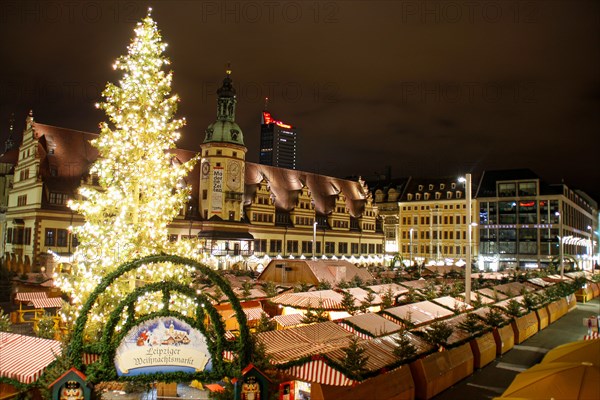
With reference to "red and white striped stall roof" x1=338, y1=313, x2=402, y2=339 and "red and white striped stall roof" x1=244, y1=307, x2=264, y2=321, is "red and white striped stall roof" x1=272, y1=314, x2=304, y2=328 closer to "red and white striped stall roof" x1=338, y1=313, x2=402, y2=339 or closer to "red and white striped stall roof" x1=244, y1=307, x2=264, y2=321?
"red and white striped stall roof" x1=244, y1=307, x2=264, y2=321

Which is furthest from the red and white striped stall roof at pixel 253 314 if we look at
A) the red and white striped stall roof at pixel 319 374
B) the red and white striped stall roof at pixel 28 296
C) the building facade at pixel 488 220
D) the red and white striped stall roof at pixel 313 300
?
the building facade at pixel 488 220

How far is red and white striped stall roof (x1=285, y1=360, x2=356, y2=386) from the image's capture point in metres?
10.8

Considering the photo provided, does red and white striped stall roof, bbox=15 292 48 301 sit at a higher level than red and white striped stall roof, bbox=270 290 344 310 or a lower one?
lower

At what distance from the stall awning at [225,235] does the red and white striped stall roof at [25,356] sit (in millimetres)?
42860

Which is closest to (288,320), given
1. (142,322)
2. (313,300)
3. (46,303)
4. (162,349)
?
(313,300)

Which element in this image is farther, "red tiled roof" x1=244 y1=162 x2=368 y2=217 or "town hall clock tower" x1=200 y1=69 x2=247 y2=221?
"red tiled roof" x1=244 y1=162 x2=368 y2=217

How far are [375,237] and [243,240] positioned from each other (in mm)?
28395

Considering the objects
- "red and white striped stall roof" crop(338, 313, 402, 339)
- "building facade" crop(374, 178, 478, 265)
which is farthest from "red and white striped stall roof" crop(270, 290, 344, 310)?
"building facade" crop(374, 178, 478, 265)

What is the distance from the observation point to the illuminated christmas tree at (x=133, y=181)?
13.0 m

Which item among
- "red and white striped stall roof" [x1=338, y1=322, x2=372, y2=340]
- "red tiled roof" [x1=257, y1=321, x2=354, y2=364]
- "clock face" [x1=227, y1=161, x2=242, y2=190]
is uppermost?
"clock face" [x1=227, y1=161, x2=242, y2=190]

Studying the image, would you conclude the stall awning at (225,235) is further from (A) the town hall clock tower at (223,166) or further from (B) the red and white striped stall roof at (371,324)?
(B) the red and white striped stall roof at (371,324)

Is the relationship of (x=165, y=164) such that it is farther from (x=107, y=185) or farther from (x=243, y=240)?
(x=243, y=240)

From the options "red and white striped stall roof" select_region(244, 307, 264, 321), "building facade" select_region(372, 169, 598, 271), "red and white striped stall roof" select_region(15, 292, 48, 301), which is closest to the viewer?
"red and white striped stall roof" select_region(244, 307, 264, 321)

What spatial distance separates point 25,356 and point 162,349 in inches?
162
